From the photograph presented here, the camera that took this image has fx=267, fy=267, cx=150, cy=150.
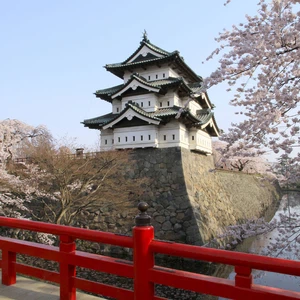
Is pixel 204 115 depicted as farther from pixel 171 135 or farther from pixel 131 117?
pixel 131 117

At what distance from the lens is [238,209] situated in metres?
17.2

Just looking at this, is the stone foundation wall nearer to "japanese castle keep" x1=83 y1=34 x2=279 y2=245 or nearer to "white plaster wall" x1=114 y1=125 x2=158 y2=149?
"japanese castle keep" x1=83 y1=34 x2=279 y2=245

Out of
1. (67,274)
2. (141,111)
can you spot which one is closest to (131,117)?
(141,111)

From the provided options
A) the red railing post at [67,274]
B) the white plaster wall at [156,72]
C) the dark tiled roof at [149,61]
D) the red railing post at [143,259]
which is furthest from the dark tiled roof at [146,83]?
the red railing post at [143,259]

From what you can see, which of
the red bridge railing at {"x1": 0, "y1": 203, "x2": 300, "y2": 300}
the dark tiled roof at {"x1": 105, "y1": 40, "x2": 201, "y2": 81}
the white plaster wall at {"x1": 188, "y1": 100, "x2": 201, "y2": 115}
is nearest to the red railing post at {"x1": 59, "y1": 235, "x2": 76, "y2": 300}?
the red bridge railing at {"x1": 0, "y1": 203, "x2": 300, "y2": 300}

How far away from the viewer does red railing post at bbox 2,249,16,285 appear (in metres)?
2.98

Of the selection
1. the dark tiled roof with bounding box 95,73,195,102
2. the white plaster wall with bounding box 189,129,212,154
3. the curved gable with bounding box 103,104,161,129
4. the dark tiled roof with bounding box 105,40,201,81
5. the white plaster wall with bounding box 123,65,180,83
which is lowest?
the white plaster wall with bounding box 189,129,212,154

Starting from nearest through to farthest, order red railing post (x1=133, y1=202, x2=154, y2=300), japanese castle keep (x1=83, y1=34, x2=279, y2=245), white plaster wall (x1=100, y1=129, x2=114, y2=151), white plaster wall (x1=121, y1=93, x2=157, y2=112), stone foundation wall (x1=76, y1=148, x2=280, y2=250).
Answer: red railing post (x1=133, y1=202, x2=154, y2=300) < stone foundation wall (x1=76, y1=148, x2=280, y2=250) < japanese castle keep (x1=83, y1=34, x2=279, y2=245) < white plaster wall (x1=121, y1=93, x2=157, y2=112) < white plaster wall (x1=100, y1=129, x2=114, y2=151)

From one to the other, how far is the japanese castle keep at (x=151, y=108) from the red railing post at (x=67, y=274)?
915 centimetres

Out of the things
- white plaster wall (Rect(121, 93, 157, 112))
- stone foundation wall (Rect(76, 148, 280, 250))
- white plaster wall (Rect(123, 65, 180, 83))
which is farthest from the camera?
white plaster wall (Rect(123, 65, 180, 83))

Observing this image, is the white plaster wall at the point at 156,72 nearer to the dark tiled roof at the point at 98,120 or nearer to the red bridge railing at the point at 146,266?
the dark tiled roof at the point at 98,120

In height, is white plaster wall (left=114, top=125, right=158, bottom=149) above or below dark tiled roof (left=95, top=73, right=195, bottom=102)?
below

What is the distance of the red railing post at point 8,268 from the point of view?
9.78 ft

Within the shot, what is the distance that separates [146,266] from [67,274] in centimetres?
92
